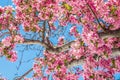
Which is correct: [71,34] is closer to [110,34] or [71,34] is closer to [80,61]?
[80,61]

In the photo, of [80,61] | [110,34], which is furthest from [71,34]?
[110,34]

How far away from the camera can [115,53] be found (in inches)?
408

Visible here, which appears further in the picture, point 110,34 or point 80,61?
point 80,61

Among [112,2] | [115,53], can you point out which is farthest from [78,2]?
[115,53]

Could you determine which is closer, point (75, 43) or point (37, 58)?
point (75, 43)

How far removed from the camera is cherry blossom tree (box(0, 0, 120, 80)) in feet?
32.9

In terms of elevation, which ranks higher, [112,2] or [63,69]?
[112,2]

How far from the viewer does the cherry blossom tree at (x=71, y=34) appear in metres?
10.0

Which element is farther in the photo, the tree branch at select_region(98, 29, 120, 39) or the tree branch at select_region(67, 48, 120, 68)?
the tree branch at select_region(67, 48, 120, 68)

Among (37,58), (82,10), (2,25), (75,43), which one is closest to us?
(75,43)

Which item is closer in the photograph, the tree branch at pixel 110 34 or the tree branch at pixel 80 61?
the tree branch at pixel 110 34

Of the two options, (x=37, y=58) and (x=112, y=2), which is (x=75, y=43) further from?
(x=37, y=58)

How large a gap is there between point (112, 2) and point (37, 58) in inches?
153

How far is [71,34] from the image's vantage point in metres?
12.8
